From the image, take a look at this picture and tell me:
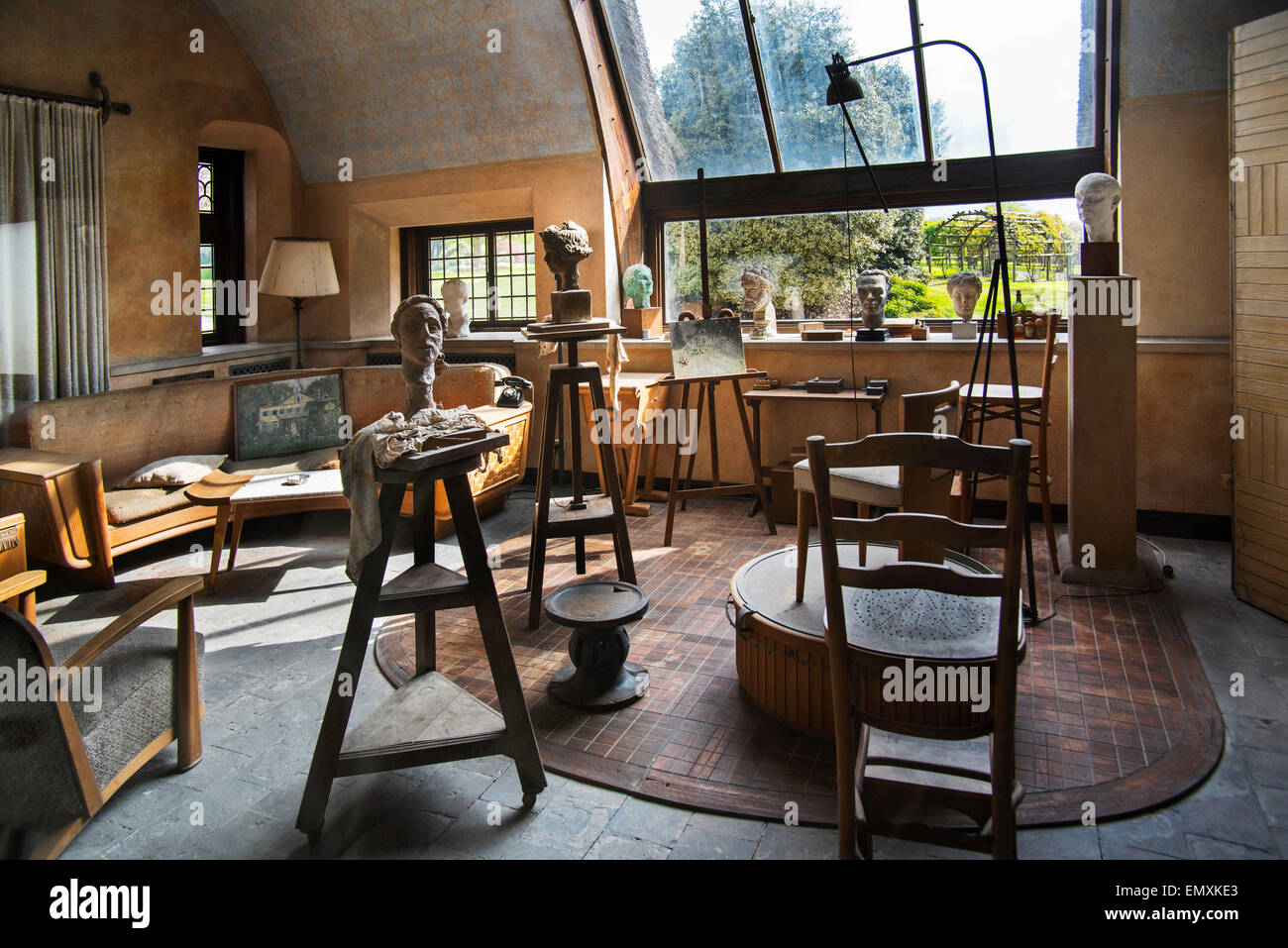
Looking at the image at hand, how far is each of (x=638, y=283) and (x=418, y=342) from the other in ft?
13.1

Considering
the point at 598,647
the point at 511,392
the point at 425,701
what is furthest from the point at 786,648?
the point at 511,392

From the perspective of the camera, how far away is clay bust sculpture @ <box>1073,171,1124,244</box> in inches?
174

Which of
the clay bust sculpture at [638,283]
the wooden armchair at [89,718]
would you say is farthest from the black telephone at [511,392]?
the wooden armchair at [89,718]

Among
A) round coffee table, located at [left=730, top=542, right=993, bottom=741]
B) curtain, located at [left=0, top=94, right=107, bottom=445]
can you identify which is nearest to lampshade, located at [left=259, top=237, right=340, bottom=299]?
curtain, located at [left=0, top=94, right=107, bottom=445]

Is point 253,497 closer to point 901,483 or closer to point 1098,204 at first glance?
point 901,483

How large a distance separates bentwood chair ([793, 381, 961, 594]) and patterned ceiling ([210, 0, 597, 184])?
3.99 metres

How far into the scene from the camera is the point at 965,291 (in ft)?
19.1

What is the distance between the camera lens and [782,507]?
595 cm

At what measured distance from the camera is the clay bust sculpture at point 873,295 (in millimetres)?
5973

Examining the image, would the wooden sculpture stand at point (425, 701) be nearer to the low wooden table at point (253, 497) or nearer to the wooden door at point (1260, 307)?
the low wooden table at point (253, 497)

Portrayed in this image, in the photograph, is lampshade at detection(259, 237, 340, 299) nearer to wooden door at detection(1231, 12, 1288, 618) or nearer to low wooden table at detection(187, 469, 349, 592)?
low wooden table at detection(187, 469, 349, 592)

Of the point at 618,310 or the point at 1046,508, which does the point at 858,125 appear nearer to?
the point at 618,310
